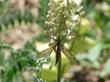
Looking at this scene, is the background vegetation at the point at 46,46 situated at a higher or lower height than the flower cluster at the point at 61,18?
higher

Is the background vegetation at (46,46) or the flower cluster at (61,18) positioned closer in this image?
the flower cluster at (61,18)

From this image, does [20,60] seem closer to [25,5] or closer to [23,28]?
[23,28]

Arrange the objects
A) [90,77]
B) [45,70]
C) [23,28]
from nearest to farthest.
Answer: [45,70], [90,77], [23,28]

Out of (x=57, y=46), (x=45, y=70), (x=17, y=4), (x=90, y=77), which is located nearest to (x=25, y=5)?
(x=17, y=4)

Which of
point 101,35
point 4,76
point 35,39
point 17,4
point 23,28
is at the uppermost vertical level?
point 17,4

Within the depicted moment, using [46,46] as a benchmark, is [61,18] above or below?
below

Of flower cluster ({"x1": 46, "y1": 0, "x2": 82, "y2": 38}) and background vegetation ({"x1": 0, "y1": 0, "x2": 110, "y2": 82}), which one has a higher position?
background vegetation ({"x1": 0, "y1": 0, "x2": 110, "y2": 82})

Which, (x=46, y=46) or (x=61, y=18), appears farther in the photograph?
(x=46, y=46)

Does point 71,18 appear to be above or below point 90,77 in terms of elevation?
below

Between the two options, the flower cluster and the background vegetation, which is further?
the background vegetation

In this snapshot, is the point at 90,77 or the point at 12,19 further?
the point at 90,77

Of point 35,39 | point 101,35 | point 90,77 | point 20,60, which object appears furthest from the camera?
point 101,35
